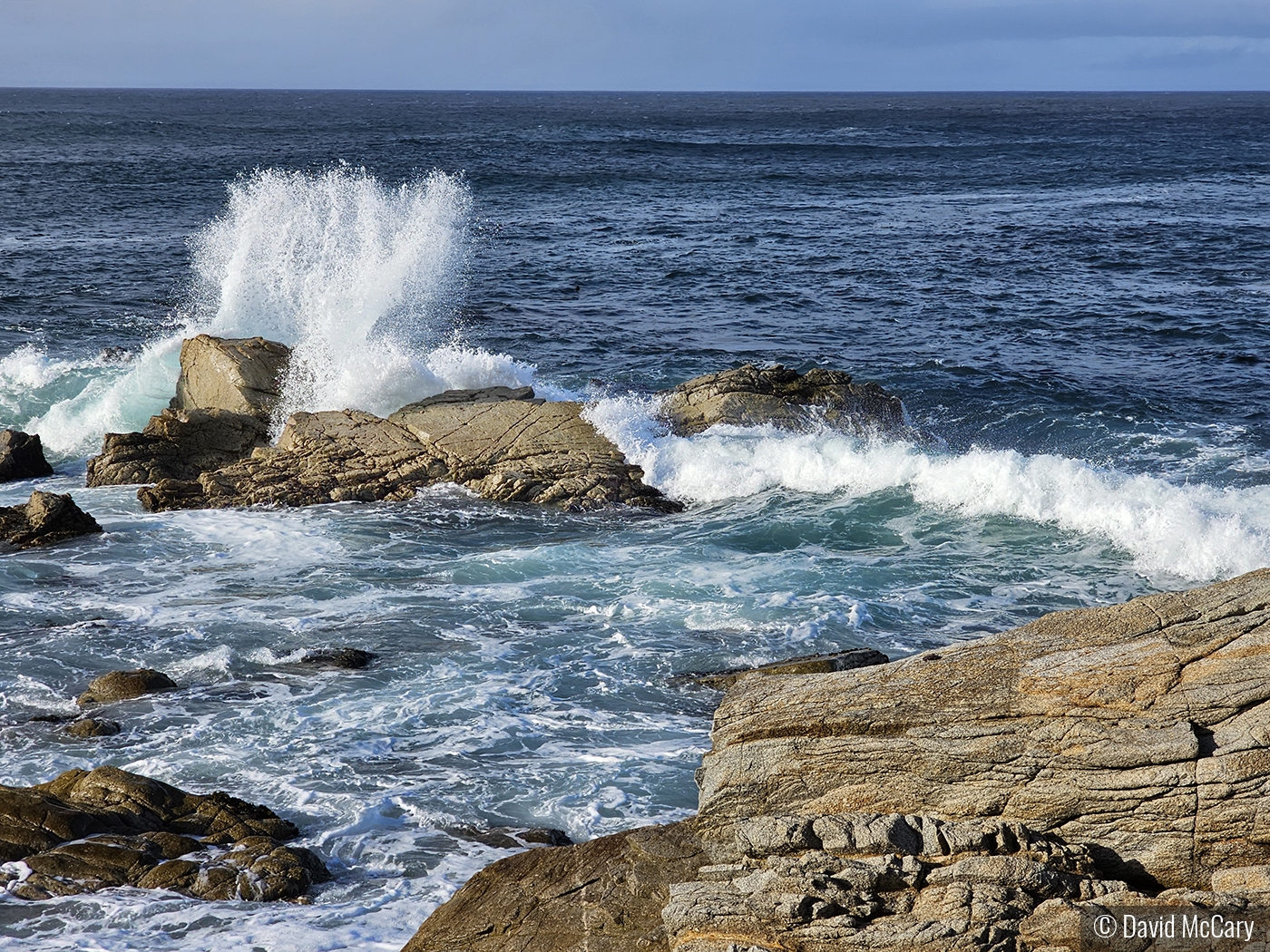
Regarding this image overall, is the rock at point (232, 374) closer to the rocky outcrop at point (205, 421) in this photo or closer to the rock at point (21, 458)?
the rocky outcrop at point (205, 421)

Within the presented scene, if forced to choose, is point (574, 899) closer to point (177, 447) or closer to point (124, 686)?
point (124, 686)

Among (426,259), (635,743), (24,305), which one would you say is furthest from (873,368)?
(24,305)

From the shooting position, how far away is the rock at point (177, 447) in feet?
52.1

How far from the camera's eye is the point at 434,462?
15.5 metres

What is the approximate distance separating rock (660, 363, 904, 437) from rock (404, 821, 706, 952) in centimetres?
1063

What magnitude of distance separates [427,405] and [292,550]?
13.5 feet

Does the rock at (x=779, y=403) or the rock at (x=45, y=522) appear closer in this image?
the rock at (x=45, y=522)

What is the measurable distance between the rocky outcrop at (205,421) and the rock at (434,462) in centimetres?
90

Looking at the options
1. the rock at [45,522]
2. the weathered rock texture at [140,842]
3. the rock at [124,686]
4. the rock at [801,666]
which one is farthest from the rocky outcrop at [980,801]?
the rock at [45,522]

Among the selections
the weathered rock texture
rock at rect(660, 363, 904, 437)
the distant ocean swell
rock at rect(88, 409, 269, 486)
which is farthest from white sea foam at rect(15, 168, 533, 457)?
the weathered rock texture

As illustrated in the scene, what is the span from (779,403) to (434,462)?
516 cm

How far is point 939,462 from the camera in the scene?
1540cm

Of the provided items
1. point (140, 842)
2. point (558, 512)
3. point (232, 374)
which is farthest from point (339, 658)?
point (232, 374)

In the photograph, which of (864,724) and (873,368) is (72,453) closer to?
(873,368)
